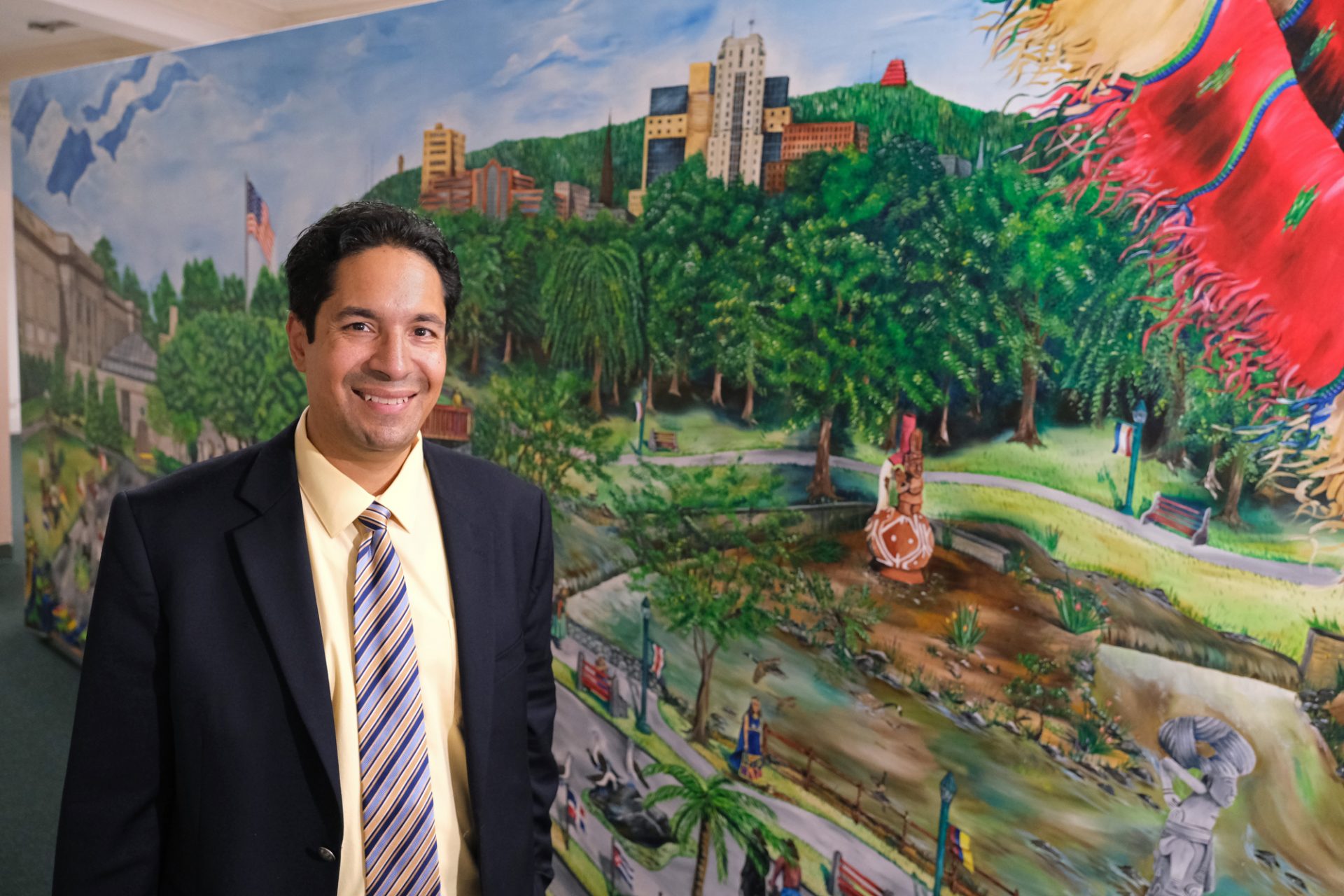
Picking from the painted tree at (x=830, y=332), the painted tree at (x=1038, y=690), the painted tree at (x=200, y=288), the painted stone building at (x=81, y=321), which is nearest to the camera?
the painted tree at (x=1038, y=690)

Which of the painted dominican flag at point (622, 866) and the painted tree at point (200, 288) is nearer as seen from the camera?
the painted dominican flag at point (622, 866)

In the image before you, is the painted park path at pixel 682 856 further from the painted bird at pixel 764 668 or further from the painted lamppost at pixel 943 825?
the painted bird at pixel 764 668

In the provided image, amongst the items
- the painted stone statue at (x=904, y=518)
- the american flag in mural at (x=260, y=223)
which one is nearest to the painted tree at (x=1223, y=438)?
the painted stone statue at (x=904, y=518)

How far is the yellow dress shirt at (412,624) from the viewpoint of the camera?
1.36 m

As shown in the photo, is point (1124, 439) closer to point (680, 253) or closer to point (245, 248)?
point (680, 253)

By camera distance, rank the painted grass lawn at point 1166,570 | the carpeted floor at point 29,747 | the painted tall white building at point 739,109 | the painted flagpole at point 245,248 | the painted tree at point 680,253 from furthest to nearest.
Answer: the painted flagpole at point 245,248
the carpeted floor at point 29,747
the painted tree at point 680,253
the painted tall white building at point 739,109
the painted grass lawn at point 1166,570

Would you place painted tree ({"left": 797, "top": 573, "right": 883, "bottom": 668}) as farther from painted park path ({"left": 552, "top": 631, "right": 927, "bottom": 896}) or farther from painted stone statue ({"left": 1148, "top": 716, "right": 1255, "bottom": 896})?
painted stone statue ({"left": 1148, "top": 716, "right": 1255, "bottom": 896})

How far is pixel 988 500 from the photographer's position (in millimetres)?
2186

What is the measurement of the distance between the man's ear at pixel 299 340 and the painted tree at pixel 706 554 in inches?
52.6

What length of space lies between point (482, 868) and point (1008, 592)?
127 cm

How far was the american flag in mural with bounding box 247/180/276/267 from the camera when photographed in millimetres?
3679

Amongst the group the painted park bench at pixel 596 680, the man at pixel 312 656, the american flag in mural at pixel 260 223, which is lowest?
the painted park bench at pixel 596 680

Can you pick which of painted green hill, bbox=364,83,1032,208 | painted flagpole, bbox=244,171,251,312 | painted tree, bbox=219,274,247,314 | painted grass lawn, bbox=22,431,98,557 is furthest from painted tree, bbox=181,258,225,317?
painted green hill, bbox=364,83,1032,208

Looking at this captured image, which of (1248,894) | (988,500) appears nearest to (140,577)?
(988,500)
